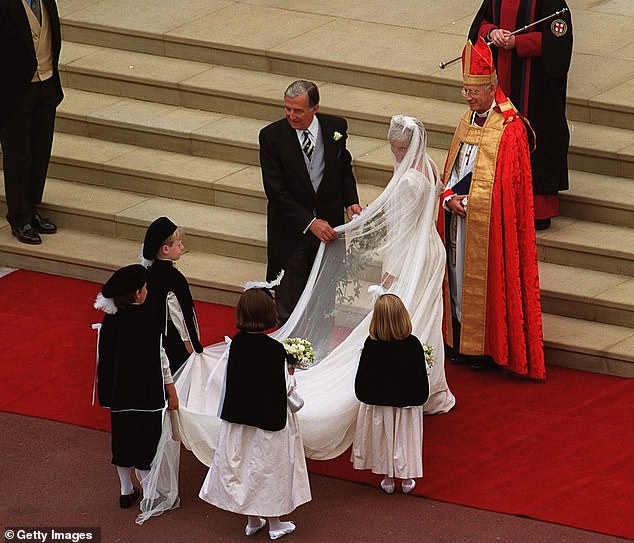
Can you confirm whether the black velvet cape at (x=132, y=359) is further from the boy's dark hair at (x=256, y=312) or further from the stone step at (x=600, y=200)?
the stone step at (x=600, y=200)

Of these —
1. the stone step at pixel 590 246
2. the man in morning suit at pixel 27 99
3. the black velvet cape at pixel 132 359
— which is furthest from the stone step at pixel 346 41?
the black velvet cape at pixel 132 359

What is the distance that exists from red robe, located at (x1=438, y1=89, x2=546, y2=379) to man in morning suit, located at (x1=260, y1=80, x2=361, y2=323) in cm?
77

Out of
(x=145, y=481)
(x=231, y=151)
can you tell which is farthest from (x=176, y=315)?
(x=231, y=151)

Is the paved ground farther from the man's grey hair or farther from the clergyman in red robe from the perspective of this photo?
Result: the man's grey hair

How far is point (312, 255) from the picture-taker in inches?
378

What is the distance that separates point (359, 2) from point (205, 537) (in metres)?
7.08

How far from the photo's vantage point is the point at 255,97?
487 inches

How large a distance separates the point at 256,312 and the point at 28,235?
4.40 metres

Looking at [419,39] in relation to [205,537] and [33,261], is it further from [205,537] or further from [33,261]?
[205,537]

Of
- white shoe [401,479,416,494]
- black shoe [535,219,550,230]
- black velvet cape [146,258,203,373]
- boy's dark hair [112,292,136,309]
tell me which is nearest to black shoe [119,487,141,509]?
black velvet cape [146,258,203,373]

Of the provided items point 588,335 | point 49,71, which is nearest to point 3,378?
point 49,71

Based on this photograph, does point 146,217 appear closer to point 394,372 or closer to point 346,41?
point 346,41

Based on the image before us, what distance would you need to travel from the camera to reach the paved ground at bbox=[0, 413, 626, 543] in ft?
26.1

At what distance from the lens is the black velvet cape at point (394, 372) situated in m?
8.14
